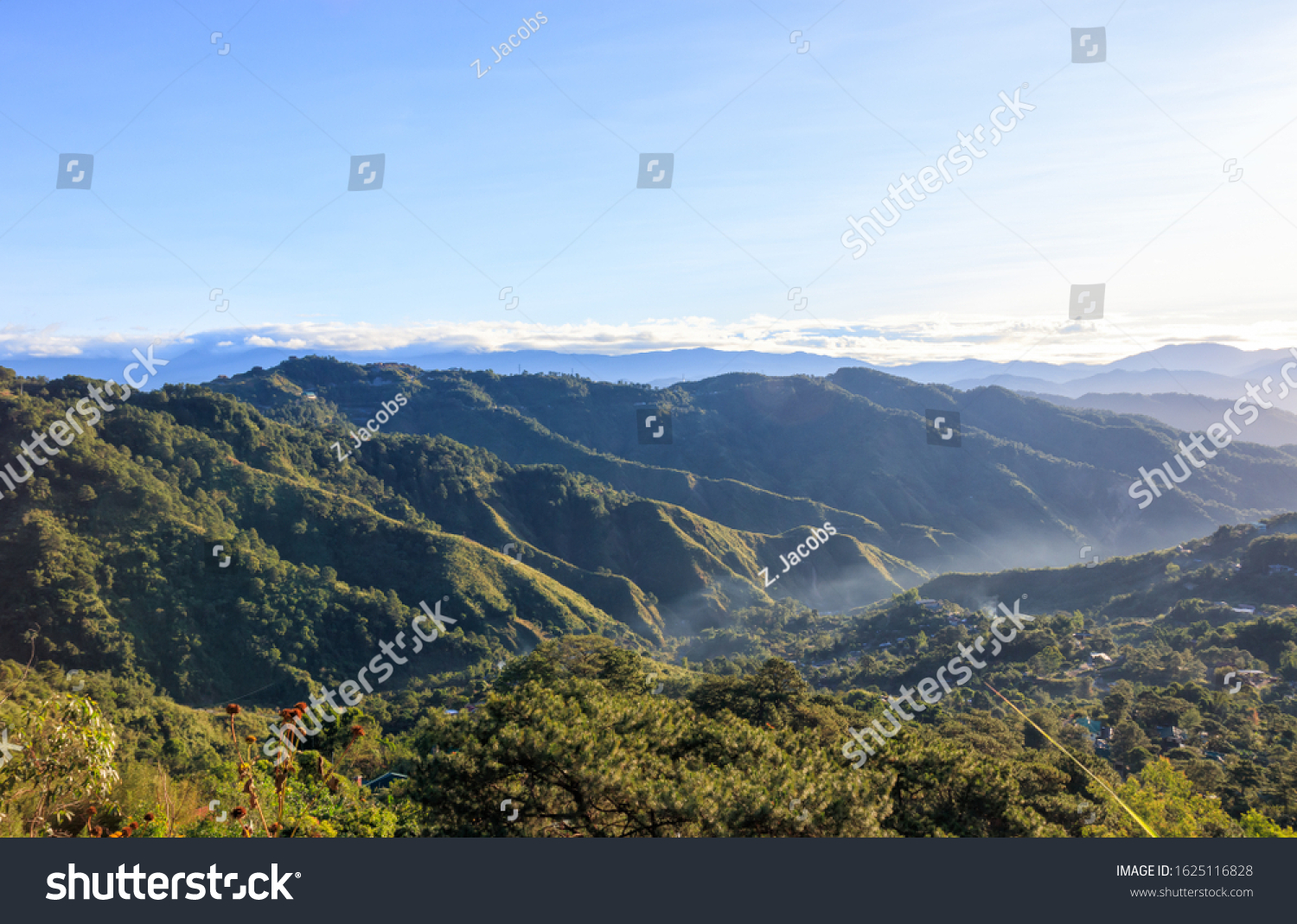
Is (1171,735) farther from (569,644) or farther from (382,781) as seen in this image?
(382,781)

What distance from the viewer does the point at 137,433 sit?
7294 cm

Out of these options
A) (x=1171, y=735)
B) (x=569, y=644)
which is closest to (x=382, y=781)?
(x=569, y=644)

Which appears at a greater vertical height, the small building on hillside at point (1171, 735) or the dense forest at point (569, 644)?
the dense forest at point (569, 644)

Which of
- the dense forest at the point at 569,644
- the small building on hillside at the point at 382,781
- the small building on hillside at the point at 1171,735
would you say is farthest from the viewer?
the small building on hillside at the point at 1171,735

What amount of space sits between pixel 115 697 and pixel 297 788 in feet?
152

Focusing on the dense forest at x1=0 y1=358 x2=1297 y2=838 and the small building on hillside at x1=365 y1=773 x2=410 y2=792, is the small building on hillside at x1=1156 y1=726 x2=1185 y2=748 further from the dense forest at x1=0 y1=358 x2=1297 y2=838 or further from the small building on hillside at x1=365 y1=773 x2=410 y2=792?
the small building on hillside at x1=365 y1=773 x2=410 y2=792

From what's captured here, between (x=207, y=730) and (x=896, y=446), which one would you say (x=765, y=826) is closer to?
(x=207, y=730)

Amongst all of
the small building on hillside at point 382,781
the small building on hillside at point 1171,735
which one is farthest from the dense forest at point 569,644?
the small building on hillside at point 382,781

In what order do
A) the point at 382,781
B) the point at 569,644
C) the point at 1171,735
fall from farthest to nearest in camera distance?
the point at 1171,735, the point at 569,644, the point at 382,781

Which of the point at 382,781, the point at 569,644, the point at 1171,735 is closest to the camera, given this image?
the point at 382,781

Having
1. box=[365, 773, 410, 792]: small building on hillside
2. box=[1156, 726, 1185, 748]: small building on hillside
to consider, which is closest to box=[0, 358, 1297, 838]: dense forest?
box=[1156, 726, 1185, 748]: small building on hillside

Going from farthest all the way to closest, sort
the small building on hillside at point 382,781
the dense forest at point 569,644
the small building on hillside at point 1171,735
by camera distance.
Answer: the small building on hillside at point 1171,735 → the small building on hillside at point 382,781 → the dense forest at point 569,644

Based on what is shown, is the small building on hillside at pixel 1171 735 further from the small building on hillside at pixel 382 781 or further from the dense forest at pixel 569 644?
the small building on hillside at pixel 382 781

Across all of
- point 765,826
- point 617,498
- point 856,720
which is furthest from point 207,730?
point 617,498
